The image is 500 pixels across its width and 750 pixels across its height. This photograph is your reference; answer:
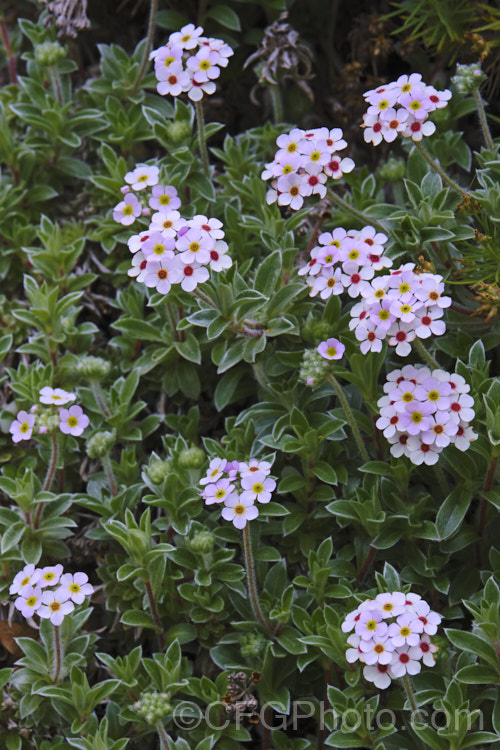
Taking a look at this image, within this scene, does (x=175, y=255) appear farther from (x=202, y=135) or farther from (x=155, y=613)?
(x=155, y=613)

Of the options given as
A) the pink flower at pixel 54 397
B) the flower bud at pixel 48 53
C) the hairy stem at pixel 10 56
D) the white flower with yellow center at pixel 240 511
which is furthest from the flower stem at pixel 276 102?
the white flower with yellow center at pixel 240 511

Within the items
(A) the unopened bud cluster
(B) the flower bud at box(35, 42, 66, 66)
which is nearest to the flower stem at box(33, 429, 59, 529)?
(A) the unopened bud cluster

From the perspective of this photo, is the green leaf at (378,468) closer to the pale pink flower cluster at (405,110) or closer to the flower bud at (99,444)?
the flower bud at (99,444)

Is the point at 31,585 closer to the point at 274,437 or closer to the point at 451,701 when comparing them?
the point at 274,437

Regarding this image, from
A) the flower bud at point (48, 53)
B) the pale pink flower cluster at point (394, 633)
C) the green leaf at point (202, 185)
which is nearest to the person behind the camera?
the pale pink flower cluster at point (394, 633)

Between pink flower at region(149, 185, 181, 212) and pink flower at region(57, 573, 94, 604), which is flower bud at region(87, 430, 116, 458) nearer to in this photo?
pink flower at region(57, 573, 94, 604)

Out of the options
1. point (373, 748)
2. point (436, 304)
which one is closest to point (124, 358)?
point (436, 304)

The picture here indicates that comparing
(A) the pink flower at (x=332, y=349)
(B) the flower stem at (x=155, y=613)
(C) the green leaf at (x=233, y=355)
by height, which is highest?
(A) the pink flower at (x=332, y=349)
